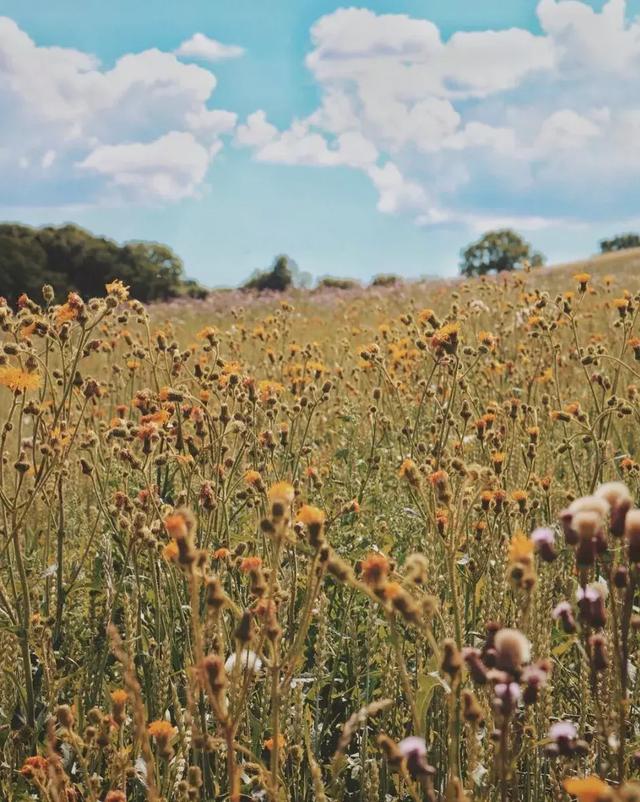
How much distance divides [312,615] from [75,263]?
820 inches

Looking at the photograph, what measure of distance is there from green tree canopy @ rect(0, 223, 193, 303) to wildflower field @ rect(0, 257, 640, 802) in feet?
58.3

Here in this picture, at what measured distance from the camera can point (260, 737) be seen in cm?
186

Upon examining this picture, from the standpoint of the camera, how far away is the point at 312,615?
2121 millimetres

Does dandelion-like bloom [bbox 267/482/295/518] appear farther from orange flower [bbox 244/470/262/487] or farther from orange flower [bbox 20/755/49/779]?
orange flower [bbox 244/470/262/487]

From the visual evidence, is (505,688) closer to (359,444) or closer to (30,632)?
(30,632)

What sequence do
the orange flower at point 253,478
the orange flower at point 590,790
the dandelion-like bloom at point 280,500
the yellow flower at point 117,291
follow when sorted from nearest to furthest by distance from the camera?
the orange flower at point 590,790 → the dandelion-like bloom at point 280,500 → the orange flower at point 253,478 → the yellow flower at point 117,291

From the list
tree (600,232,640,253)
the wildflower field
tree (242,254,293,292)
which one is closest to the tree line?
tree (242,254,293,292)

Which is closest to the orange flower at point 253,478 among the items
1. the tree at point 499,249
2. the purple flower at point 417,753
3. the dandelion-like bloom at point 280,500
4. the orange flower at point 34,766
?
the orange flower at point 34,766

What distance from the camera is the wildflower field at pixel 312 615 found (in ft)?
3.78

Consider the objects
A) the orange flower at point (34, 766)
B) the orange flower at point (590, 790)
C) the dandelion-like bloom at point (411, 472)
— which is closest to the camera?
the orange flower at point (590, 790)

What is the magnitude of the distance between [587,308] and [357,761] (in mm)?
6697

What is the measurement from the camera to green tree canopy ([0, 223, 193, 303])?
68.2 ft

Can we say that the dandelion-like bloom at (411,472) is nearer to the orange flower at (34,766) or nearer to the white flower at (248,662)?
the white flower at (248,662)

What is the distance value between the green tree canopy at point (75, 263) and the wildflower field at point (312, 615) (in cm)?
1777
